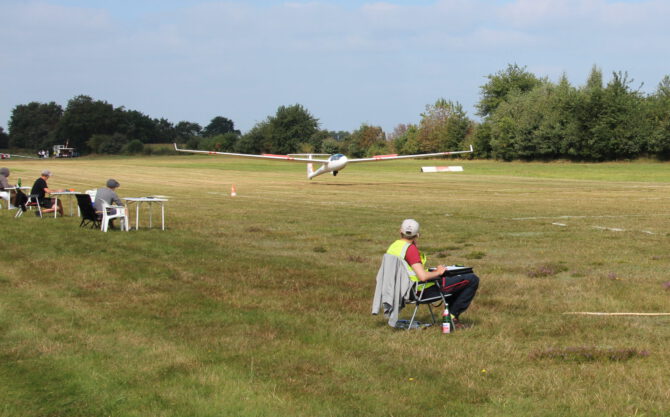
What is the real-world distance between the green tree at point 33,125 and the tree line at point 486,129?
0.85 feet

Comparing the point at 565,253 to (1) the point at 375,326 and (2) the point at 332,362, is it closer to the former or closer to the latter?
(1) the point at 375,326

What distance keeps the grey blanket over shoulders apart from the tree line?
63.2m

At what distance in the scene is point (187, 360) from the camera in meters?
7.00

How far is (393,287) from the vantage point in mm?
8148

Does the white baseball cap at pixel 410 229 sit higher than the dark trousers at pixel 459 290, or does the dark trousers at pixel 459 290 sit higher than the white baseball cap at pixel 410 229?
the white baseball cap at pixel 410 229

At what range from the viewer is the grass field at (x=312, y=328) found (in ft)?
19.5

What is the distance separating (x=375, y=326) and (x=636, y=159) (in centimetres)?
6517

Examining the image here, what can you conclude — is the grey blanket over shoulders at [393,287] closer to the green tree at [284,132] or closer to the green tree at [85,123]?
the green tree at [284,132]

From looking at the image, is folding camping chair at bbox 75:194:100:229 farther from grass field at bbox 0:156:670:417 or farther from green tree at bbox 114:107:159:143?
green tree at bbox 114:107:159:143

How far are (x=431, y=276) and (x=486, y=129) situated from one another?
268ft

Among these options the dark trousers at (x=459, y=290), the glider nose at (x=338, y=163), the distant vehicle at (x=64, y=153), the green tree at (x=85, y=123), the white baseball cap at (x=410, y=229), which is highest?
the green tree at (x=85, y=123)

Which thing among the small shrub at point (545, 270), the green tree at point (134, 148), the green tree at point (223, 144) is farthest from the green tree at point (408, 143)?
the small shrub at point (545, 270)

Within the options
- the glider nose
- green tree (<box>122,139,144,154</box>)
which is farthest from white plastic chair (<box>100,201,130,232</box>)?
green tree (<box>122,139,144,154</box>)

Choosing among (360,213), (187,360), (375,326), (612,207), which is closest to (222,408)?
(187,360)
